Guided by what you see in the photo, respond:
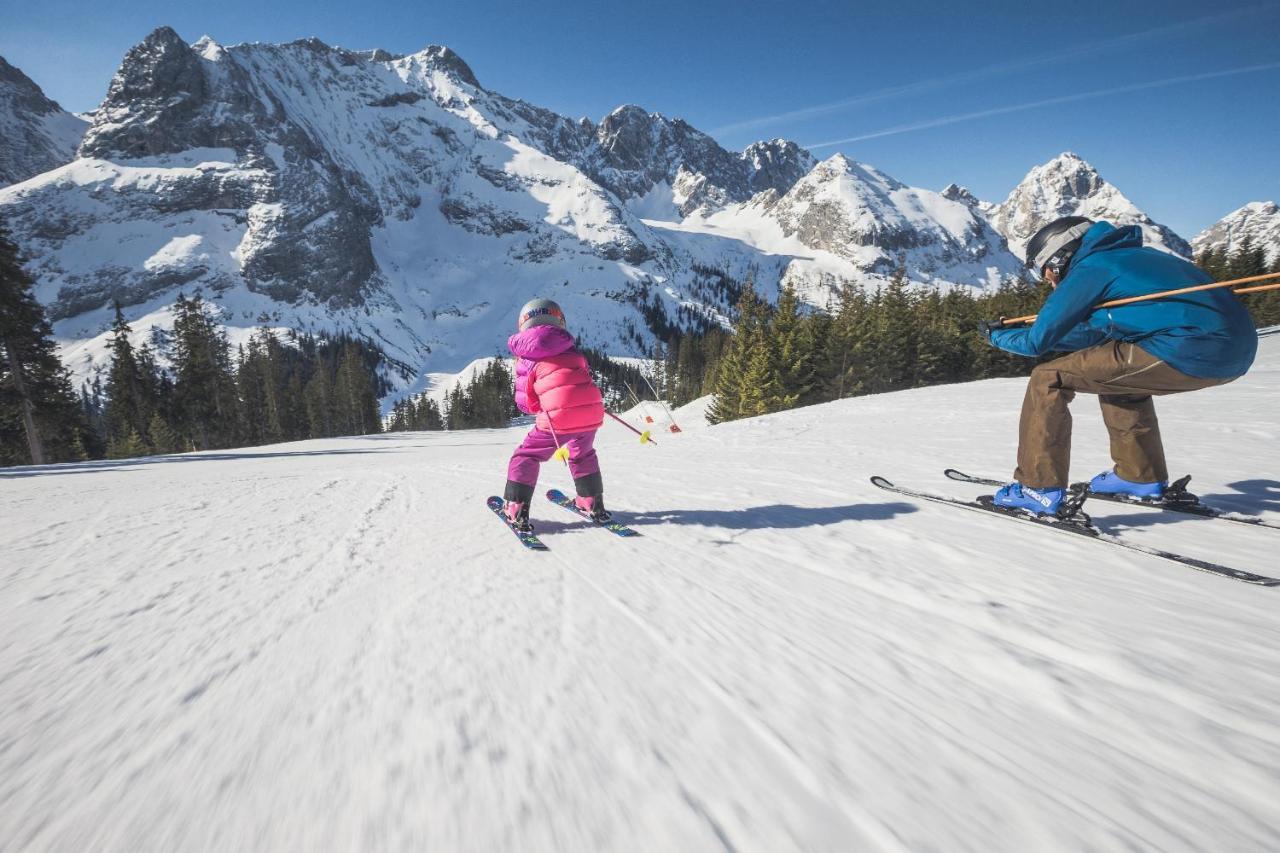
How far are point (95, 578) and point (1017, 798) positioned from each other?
4376mm

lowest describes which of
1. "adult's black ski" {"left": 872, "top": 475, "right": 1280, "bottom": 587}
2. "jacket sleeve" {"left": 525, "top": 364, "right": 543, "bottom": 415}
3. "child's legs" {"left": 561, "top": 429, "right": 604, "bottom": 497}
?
"adult's black ski" {"left": 872, "top": 475, "right": 1280, "bottom": 587}

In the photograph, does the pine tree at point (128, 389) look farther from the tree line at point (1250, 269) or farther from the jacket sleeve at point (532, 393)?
the tree line at point (1250, 269)

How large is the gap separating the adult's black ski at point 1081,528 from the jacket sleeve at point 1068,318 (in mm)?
1186

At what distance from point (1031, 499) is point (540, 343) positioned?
385cm

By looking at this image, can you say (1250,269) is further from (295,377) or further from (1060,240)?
(295,377)

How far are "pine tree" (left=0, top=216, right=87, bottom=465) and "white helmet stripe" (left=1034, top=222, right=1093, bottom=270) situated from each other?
96.2ft

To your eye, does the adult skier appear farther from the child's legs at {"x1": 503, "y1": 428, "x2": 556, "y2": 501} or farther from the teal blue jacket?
the child's legs at {"x1": 503, "y1": 428, "x2": 556, "y2": 501}

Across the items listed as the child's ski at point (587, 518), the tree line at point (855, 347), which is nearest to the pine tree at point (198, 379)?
the tree line at point (855, 347)

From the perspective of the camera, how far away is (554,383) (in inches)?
156

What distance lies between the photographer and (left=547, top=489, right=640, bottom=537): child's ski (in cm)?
366

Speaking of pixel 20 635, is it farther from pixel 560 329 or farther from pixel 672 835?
pixel 560 329

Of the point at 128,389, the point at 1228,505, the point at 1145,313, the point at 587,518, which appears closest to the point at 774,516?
→ the point at 587,518

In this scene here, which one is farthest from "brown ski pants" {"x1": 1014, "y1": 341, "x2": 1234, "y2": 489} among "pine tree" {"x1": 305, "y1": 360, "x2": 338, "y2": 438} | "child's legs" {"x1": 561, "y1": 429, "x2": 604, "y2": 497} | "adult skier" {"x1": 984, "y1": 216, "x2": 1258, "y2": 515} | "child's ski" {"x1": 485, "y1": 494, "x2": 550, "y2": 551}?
"pine tree" {"x1": 305, "y1": 360, "x2": 338, "y2": 438}

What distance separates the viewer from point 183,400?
38.7 m
